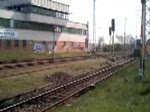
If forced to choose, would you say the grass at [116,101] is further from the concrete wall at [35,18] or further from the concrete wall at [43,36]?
the concrete wall at [43,36]

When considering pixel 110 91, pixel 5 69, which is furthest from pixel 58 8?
pixel 110 91

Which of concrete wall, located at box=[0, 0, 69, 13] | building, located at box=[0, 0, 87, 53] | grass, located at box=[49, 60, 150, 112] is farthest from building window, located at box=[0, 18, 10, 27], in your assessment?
grass, located at box=[49, 60, 150, 112]

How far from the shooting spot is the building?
207 feet

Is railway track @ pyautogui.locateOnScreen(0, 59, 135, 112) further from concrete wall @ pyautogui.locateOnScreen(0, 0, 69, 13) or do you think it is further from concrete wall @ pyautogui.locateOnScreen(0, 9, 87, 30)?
concrete wall @ pyautogui.locateOnScreen(0, 0, 69, 13)

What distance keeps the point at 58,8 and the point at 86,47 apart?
65.0 feet

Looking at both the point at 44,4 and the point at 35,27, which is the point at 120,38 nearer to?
the point at 44,4

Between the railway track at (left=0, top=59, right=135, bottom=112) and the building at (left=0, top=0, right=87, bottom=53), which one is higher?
the building at (left=0, top=0, right=87, bottom=53)

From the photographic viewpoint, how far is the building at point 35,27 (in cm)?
6319

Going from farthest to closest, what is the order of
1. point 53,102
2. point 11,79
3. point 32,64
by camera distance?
1. point 32,64
2. point 11,79
3. point 53,102

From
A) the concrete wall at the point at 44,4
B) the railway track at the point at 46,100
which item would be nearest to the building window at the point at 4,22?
the concrete wall at the point at 44,4

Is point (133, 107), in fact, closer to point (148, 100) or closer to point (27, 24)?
point (148, 100)

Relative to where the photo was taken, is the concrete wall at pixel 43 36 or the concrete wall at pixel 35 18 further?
the concrete wall at pixel 43 36

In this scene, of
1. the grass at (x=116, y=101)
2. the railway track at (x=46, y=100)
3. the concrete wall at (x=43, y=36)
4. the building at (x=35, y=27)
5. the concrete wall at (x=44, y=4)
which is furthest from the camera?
the concrete wall at (x=44, y=4)

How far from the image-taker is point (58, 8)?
79812 millimetres
